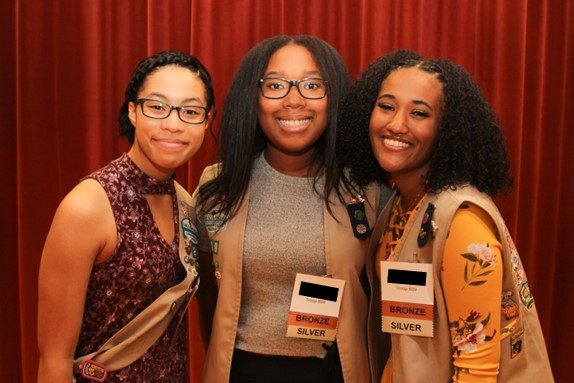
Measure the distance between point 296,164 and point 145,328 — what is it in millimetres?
733

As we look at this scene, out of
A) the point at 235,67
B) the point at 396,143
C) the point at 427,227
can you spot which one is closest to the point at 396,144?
the point at 396,143

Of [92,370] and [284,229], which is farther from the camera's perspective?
[284,229]

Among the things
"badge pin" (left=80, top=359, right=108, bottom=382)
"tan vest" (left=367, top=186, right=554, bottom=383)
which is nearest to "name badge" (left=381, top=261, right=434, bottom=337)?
"tan vest" (left=367, top=186, right=554, bottom=383)

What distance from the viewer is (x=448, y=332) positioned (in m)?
1.51

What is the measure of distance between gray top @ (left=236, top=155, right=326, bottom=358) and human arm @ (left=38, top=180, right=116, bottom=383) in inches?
18.9

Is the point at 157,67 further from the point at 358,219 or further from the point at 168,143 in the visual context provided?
the point at 358,219

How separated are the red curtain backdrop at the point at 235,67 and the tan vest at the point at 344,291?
1.22 metres

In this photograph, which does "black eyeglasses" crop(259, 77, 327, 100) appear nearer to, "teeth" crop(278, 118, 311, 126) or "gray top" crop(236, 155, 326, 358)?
"teeth" crop(278, 118, 311, 126)

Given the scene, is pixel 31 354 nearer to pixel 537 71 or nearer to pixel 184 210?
pixel 184 210

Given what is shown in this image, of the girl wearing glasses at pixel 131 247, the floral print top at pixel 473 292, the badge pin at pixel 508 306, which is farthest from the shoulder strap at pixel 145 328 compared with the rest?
the badge pin at pixel 508 306

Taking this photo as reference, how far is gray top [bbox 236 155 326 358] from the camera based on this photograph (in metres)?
1.79

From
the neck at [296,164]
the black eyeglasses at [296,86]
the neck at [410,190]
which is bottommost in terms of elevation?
the neck at [410,190]

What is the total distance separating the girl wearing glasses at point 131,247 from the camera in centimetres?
147

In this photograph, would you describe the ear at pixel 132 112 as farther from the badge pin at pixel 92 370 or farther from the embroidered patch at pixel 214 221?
the badge pin at pixel 92 370
